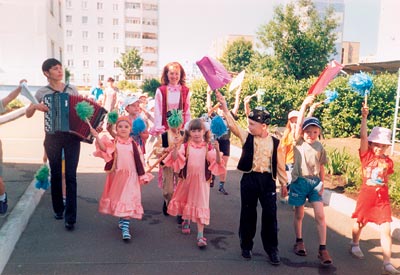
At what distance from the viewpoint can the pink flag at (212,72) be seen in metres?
4.68

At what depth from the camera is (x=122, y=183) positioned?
532cm

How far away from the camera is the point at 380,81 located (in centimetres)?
1372

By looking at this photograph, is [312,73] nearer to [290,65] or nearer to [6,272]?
[290,65]

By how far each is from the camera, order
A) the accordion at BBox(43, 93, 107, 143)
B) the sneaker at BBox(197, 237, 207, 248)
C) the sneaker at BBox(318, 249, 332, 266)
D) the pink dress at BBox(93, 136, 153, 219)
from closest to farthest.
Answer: the sneaker at BBox(318, 249, 332, 266) → the sneaker at BBox(197, 237, 207, 248) → the pink dress at BBox(93, 136, 153, 219) → the accordion at BBox(43, 93, 107, 143)

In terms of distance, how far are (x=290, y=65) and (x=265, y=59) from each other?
55.8 inches

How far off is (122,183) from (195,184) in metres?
0.95

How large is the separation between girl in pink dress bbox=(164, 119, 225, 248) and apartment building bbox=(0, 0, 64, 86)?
2124cm

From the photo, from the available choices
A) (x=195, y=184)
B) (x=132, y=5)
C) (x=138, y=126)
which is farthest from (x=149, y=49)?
(x=195, y=184)

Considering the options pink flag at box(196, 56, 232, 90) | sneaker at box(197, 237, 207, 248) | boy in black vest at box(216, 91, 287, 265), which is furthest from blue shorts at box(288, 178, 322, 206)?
pink flag at box(196, 56, 232, 90)

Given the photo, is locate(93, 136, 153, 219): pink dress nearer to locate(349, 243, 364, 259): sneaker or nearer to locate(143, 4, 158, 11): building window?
locate(349, 243, 364, 259): sneaker

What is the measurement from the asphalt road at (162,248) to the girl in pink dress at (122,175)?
1.17ft

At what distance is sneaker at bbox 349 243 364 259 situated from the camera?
4909 mm

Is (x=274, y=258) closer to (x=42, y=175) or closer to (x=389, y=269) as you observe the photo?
(x=389, y=269)

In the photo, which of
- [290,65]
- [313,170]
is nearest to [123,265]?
[313,170]
